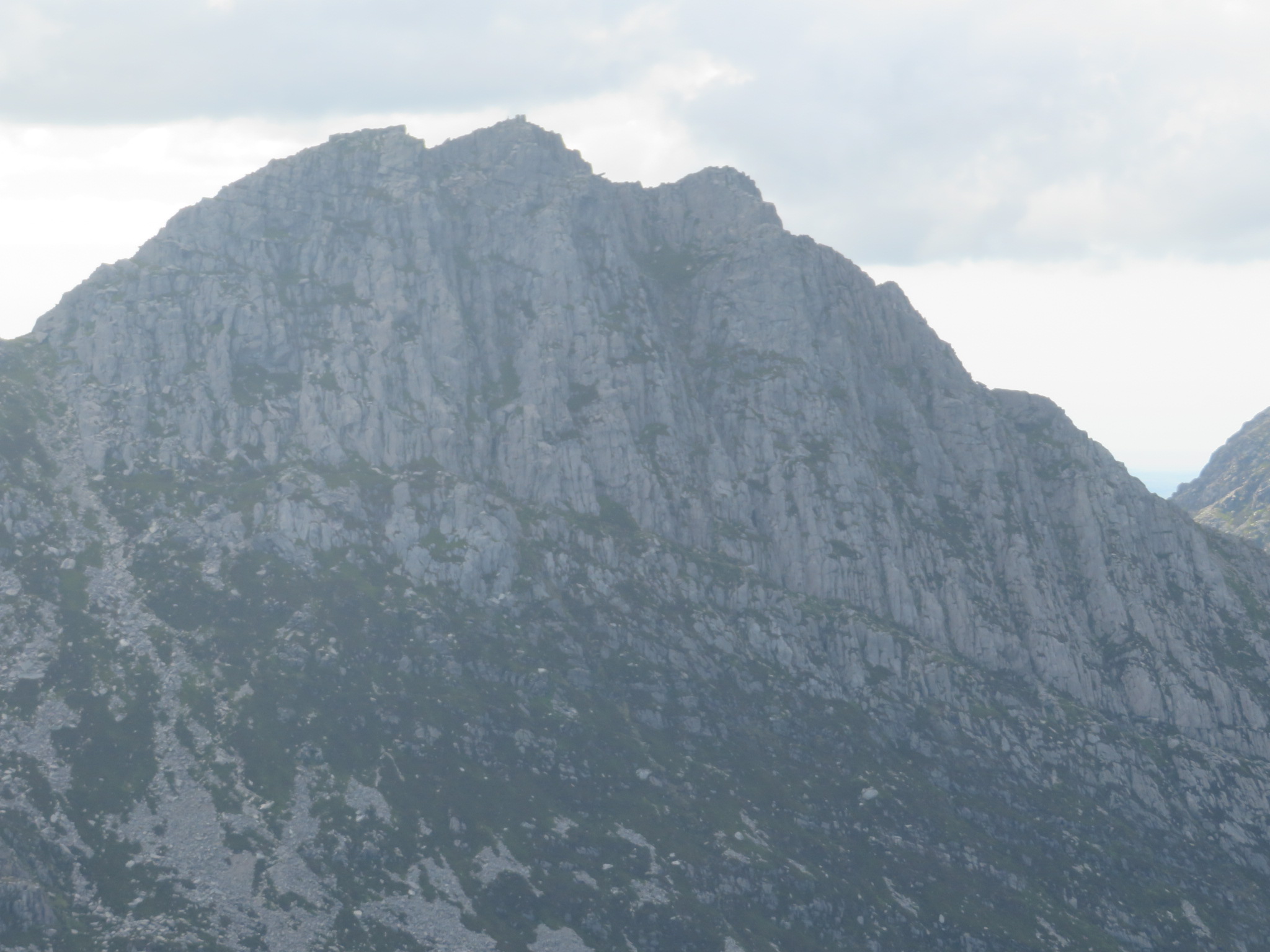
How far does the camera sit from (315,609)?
580 ft

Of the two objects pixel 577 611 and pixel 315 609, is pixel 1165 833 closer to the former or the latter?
pixel 577 611

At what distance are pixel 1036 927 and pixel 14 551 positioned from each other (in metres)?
158

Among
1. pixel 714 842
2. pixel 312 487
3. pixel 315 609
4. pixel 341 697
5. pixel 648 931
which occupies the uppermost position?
pixel 312 487

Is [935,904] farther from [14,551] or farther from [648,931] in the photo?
[14,551]

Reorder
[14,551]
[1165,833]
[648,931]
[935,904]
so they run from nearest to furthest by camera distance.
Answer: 1. [648,931]
2. [935,904]
3. [14,551]
4. [1165,833]

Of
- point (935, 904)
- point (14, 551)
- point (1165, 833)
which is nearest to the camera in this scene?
point (935, 904)

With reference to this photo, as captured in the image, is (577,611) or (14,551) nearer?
(14,551)

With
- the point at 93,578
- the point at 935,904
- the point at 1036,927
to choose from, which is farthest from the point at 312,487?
the point at 1036,927

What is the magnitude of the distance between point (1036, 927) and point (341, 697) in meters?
104

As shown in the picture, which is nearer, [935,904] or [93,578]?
[935,904]

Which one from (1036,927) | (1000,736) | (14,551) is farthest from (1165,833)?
(14,551)

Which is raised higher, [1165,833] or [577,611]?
[577,611]

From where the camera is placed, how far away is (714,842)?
157000 millimetres

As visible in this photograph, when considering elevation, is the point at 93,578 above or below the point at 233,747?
above
